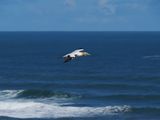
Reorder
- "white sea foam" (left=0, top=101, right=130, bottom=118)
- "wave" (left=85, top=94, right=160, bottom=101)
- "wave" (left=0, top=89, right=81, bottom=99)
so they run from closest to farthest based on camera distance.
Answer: "white sea foam" (left=0, top=101, right=130, bottom=118) < "wave" (left=85, top=94, right=160, bottom=101) < "wave" (left=0, top=89, right=81, bottom=99)

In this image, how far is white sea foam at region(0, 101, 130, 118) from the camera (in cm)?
6962

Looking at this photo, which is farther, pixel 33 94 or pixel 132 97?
pixel 33 94

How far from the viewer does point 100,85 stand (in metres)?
96.9

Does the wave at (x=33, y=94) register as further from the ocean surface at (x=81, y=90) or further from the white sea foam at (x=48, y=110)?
the white sea foam at (x=48, y=110)

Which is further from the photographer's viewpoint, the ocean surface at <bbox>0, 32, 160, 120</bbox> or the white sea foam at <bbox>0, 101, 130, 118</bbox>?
the ocean surface at <bbox>0, 32, 160, 120</bbox>

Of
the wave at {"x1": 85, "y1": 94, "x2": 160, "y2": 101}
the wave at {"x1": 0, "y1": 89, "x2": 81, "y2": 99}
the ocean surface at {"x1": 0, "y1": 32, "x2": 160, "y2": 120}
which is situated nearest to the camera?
the ocean surface at {"x1": 0, "y1": 32, "x2": 160, "y2": 120}

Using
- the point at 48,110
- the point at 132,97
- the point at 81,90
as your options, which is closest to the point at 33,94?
the point at 81,90

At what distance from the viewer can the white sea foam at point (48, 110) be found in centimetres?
6962

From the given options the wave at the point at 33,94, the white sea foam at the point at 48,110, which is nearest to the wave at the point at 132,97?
the wave at the point at 33,94

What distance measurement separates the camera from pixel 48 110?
7219cm

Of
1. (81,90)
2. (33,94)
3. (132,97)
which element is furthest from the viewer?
(81,90)

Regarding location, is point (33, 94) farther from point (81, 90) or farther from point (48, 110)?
point (48, 110)

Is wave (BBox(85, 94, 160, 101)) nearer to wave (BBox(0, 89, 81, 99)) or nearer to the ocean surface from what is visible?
the ocean surface

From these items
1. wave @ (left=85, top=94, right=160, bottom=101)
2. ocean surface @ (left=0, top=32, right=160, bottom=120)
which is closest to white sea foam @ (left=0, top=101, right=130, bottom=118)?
ocean surface @ (left=0, top=32, right=160, bottom=120)
